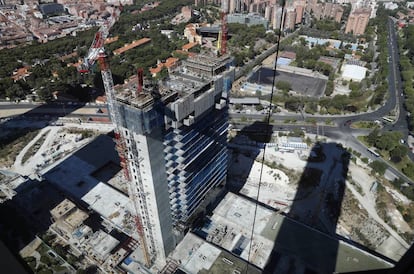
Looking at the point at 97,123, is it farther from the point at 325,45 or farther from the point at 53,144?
the point at 325,45

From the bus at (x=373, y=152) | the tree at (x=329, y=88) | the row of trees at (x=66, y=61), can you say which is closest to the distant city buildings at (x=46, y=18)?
the row of trees at (x=66, y=61)

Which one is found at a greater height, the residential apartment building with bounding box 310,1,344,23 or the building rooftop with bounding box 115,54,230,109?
the building rooftop with bounding box 115,54,230,109

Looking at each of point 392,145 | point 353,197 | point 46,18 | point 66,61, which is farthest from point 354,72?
point 46,18

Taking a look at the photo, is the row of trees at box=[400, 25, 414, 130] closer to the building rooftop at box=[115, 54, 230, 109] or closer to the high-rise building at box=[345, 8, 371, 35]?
the high-rise building at box=[345, 8, 371, 35]

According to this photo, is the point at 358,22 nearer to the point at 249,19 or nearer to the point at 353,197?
the point at 249,19

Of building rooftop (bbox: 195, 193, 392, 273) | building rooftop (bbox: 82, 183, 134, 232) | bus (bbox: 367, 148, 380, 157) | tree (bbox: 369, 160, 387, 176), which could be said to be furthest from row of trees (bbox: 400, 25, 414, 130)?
building rooftop (bbox: 82, 183, 134, 232)

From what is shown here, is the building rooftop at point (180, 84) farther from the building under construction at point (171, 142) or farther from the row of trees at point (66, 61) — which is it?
the row of trees at point (66, 61)
